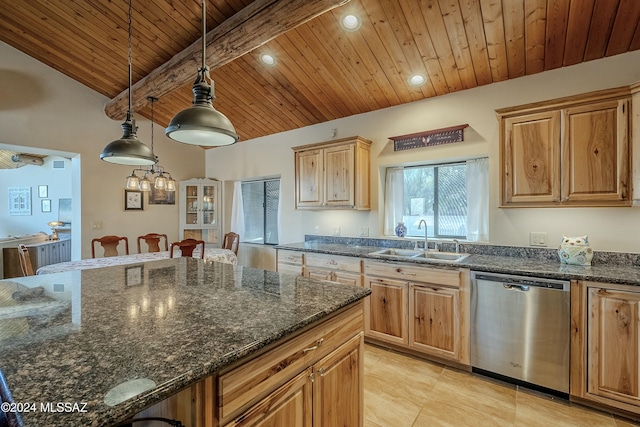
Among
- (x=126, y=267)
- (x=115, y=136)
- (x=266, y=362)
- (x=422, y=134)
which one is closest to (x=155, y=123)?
(x=115, y=136)

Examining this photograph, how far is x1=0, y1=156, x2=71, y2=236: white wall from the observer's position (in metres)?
6.66

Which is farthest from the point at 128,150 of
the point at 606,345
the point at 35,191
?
the point at 35,191

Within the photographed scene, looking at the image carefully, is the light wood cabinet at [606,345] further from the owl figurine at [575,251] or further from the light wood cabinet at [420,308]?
the light wood cabinet at [420,308]

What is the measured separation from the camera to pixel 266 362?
101 centimetres

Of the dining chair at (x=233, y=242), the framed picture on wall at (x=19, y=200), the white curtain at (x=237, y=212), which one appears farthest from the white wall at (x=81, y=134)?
the framed picture on wall at (x=19, y=200)

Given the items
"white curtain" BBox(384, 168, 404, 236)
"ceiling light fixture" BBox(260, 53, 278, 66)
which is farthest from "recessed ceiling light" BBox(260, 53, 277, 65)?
"white curtain" BBox(384, 168, 404, 236)

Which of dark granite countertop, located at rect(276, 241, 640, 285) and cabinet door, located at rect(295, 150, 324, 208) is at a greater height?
cabinet door, located at rect(295, 150, 324, 208)

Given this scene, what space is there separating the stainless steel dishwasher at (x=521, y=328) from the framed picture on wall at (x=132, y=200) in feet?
17.1

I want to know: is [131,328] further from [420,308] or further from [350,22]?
[350,22]

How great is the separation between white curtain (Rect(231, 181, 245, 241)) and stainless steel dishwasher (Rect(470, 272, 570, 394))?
4.07m

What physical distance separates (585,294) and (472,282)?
2.28 ft

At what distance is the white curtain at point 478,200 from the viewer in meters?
2.97

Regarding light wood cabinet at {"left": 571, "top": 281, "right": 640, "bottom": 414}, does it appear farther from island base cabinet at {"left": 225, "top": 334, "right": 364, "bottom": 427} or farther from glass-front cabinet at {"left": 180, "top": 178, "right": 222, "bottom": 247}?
glass-front cabinet at {"left": 180, "top": 178, "right": 222, "bottom": 247}

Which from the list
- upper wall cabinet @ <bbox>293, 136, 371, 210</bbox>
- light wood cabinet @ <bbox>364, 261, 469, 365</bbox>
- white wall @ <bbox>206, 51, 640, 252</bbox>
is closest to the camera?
white wall @ <bbox>206, 51, 640, 252</bbox>
